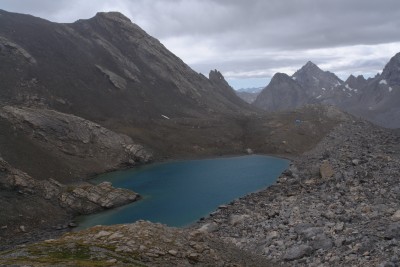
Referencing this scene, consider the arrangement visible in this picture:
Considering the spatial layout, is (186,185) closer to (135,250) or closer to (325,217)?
(325,217)

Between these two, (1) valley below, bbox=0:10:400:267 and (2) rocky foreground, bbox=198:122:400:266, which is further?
(1) valley below, bbox=0:10:400:267

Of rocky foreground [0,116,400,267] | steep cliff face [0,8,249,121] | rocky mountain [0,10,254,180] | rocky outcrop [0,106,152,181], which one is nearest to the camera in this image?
rocky foreground [0,116,400,267]

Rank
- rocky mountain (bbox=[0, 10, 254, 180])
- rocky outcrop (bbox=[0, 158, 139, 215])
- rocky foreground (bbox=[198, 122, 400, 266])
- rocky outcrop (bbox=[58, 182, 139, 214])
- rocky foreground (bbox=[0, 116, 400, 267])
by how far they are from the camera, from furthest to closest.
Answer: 1. rocky mountain (bbox=[0, 10, 254, 180])
2. rocky outcrop (bbox=[58, 182, 139, 214])
3. rocky outcrop (bbox=[0, 158, 139, 215])
4. rocky foreground (bbox=[198, 122, 400, 266])
5. rocky foreground (bbox=[0, 116, 400, 267])

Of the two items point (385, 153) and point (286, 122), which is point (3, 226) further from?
point (286, 122)

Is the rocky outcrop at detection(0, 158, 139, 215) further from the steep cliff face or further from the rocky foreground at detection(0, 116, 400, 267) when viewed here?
the steep cliff face

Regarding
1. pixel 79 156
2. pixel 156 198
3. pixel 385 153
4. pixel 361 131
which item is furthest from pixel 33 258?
pixel 361 131

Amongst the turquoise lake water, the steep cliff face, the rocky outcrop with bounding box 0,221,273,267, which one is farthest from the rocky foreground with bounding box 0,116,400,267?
the steep cliff face

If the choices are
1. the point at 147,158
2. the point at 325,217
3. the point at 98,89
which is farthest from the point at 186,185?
the point at 98,89

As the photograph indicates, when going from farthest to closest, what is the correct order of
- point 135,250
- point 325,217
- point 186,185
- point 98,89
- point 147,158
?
point 98,89 < point 147,158 < point 186,185 < point 325,217 < point 135,250
